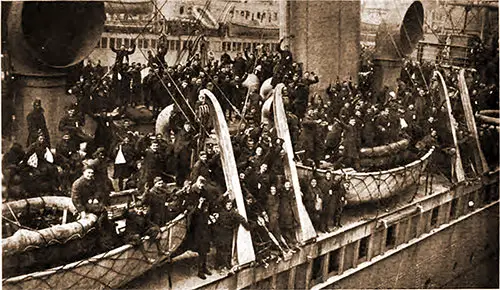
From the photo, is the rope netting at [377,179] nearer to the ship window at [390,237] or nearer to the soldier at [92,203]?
the ship window at [390,237]

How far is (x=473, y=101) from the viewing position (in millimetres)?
7367

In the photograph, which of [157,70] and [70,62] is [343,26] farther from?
[70,62]

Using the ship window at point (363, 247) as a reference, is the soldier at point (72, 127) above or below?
above

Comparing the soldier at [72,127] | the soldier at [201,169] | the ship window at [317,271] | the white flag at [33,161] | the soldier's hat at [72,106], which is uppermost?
the soldier's hat at [72,106]

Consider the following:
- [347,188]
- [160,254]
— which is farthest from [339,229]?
[160,254]

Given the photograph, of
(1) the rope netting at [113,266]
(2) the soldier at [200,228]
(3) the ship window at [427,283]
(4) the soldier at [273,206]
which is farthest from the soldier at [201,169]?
(3) the ship window at [427,283]

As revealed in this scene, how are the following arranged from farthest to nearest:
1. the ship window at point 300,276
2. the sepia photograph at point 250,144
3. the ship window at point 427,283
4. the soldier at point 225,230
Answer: the ship window at point 427,283, the ship window at point 300,276, the soldier at point 225,230, the sepia photograph at point 250,144

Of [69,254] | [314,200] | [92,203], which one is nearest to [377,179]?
[314,200]

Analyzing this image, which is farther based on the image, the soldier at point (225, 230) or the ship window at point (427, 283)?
the ship window at point (427, 283)

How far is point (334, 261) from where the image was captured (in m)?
6.20

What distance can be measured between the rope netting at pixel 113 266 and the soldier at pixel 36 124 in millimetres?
981

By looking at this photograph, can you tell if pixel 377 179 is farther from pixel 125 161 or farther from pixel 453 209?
pixel 125 161

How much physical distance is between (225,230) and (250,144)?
0.87 meters

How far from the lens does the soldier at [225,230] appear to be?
16.3 ft
